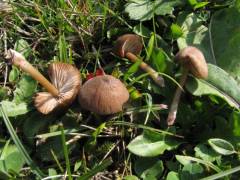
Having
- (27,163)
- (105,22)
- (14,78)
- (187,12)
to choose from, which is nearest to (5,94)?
(14,78)

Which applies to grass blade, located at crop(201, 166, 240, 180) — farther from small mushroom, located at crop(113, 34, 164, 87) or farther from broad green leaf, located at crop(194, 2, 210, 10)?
broad green leaf, located at crop(194, 2, 210, 10)

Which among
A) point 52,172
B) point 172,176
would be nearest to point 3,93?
point 52,172

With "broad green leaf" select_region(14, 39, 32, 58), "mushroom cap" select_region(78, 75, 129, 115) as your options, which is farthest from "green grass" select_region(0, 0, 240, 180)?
"mushroom cap" select_region(78, 75, 129, 115)

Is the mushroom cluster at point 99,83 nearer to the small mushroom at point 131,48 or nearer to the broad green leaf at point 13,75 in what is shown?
the small mushroom at point 131,48

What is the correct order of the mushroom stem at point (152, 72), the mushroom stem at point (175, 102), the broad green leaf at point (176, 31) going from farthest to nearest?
the broad green leaf at point (176, 31)
the mushroom stem at point (152, 72)
the mushroom stem at point (175, 102)

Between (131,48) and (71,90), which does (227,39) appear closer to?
(131,48)

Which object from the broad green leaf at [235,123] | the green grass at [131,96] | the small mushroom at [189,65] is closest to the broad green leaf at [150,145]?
the green grass at [131,96]

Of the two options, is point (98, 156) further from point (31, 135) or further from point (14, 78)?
point (14, 78)
